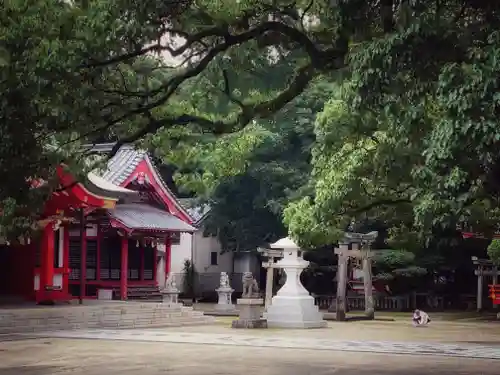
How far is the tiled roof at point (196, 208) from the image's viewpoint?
4119cm

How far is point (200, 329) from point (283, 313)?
2.57 metres

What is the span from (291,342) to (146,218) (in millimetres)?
12425

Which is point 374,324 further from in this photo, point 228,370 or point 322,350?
point 228,370

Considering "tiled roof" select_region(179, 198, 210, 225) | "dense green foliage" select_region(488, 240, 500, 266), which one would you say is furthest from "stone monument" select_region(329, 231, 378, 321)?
"tiled roof" select_region(179, 198, 210, 225)

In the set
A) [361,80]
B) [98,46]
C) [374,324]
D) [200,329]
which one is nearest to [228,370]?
[98,46]

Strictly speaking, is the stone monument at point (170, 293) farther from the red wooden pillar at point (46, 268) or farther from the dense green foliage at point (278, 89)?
the dense green foliage at point (278, 89)

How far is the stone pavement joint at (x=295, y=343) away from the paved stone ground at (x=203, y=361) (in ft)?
2.56

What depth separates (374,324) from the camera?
26.5 metres

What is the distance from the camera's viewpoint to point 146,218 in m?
30.1

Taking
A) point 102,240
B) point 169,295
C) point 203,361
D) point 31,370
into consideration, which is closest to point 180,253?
point 102,240

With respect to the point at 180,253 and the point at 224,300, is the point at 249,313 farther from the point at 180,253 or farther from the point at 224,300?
the point at 180,253

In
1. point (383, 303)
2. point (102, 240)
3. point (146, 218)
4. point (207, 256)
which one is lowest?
point (383, 303)

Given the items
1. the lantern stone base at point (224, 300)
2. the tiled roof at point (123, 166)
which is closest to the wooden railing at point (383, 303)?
the lantern stone base at point (224, 300)

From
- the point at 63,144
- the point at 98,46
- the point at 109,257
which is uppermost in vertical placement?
the point at 98,46
